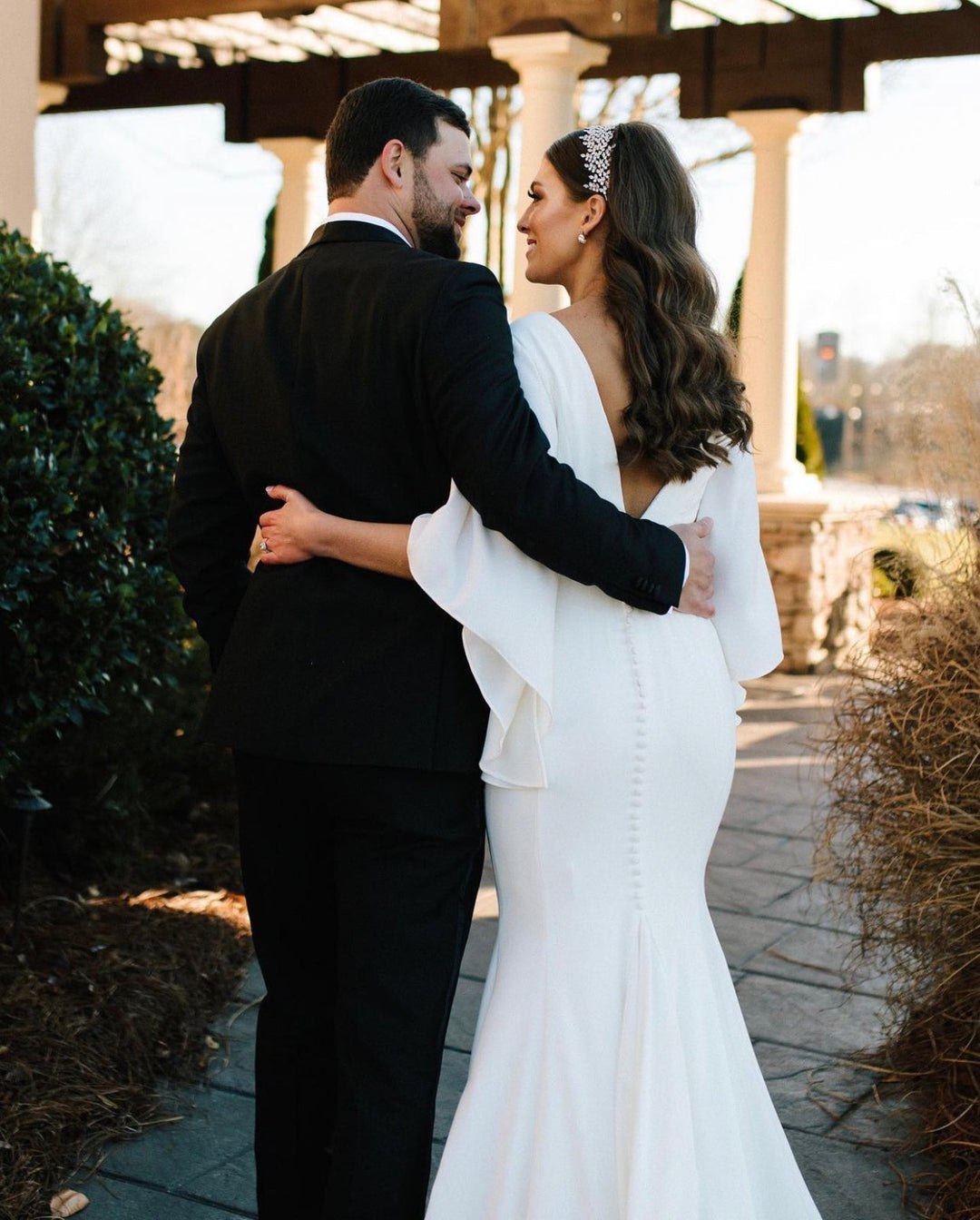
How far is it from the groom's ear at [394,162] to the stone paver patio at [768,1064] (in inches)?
69.8

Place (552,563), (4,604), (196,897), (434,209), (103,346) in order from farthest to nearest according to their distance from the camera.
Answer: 1. (196,897)
2. (103,346)
3. (4,604)
4. (434,209)
5. (552,563)

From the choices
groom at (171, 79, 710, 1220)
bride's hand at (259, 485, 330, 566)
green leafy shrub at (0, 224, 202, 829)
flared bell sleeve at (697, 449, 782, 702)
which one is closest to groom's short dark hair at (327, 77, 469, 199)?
groom at (171, 79, 710, 1220)

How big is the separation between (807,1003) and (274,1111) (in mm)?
2064

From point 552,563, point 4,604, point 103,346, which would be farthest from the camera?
point 103,346

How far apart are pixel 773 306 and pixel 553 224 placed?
26.3ft

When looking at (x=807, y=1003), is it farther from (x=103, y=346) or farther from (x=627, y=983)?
(x=103, y=346)

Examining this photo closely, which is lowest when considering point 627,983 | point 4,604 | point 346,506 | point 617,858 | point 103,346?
point 627,983

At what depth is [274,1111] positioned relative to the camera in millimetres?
2287

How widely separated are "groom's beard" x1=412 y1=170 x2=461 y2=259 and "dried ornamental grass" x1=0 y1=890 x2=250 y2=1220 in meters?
1.91

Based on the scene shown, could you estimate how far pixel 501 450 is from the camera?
190 centimetres

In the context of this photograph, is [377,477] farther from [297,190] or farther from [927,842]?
[297,190]

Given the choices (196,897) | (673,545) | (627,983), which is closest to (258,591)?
(673,545)

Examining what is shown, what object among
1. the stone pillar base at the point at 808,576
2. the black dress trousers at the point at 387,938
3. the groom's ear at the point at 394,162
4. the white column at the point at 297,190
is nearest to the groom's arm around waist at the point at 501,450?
the groom's ear at the point at 394,162

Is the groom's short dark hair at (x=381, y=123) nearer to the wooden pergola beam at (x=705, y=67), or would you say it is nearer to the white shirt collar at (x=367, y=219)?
the white shirt collar at (x=367, y=219)
